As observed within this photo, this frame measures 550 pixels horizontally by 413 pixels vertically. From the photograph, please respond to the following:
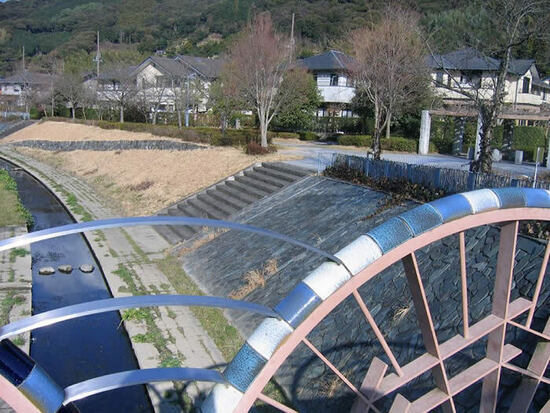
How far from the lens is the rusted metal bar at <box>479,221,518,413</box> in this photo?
194 inches

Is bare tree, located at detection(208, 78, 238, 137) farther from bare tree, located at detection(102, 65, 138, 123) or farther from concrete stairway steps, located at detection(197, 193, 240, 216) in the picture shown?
bare tree, located at detection(102, 65, 138, 123)

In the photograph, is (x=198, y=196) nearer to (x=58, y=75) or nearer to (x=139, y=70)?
(x=139, y=70)

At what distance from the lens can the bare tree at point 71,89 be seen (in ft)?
174

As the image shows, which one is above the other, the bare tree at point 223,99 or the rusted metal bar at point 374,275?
the bare tree at point 223,99

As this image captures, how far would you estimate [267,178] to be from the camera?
18016mm

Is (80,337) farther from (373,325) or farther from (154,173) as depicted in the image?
(154,173)

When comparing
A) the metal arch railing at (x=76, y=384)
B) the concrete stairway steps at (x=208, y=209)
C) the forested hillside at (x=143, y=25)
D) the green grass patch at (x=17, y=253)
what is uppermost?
the forested hillside at (x=143, y=25)

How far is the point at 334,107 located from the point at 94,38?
88.1 metres

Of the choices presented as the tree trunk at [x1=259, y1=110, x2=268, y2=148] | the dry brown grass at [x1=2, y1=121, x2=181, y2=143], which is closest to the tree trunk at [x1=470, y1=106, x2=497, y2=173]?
the tree trunk at [x1=259, y1=110, x2=268, y2=148]

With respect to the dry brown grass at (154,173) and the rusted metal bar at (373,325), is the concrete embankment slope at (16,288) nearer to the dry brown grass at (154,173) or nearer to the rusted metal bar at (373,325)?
the dry brown grass at (154,173)

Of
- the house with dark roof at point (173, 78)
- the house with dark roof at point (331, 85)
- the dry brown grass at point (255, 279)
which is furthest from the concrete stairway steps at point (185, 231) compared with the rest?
the house with dark roof at point (331, 85)

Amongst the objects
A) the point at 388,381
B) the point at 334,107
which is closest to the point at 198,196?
the point at 388,381

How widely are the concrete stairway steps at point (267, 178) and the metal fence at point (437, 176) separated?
2804 mm

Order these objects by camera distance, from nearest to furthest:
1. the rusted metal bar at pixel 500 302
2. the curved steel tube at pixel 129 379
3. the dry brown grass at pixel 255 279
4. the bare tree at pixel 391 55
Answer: the curved steel tube at pixel 129 379, the rusted metal bar at pixel 500 302, the dry brown grass at pixel 255 279, the bare tree at pixel 391 55
